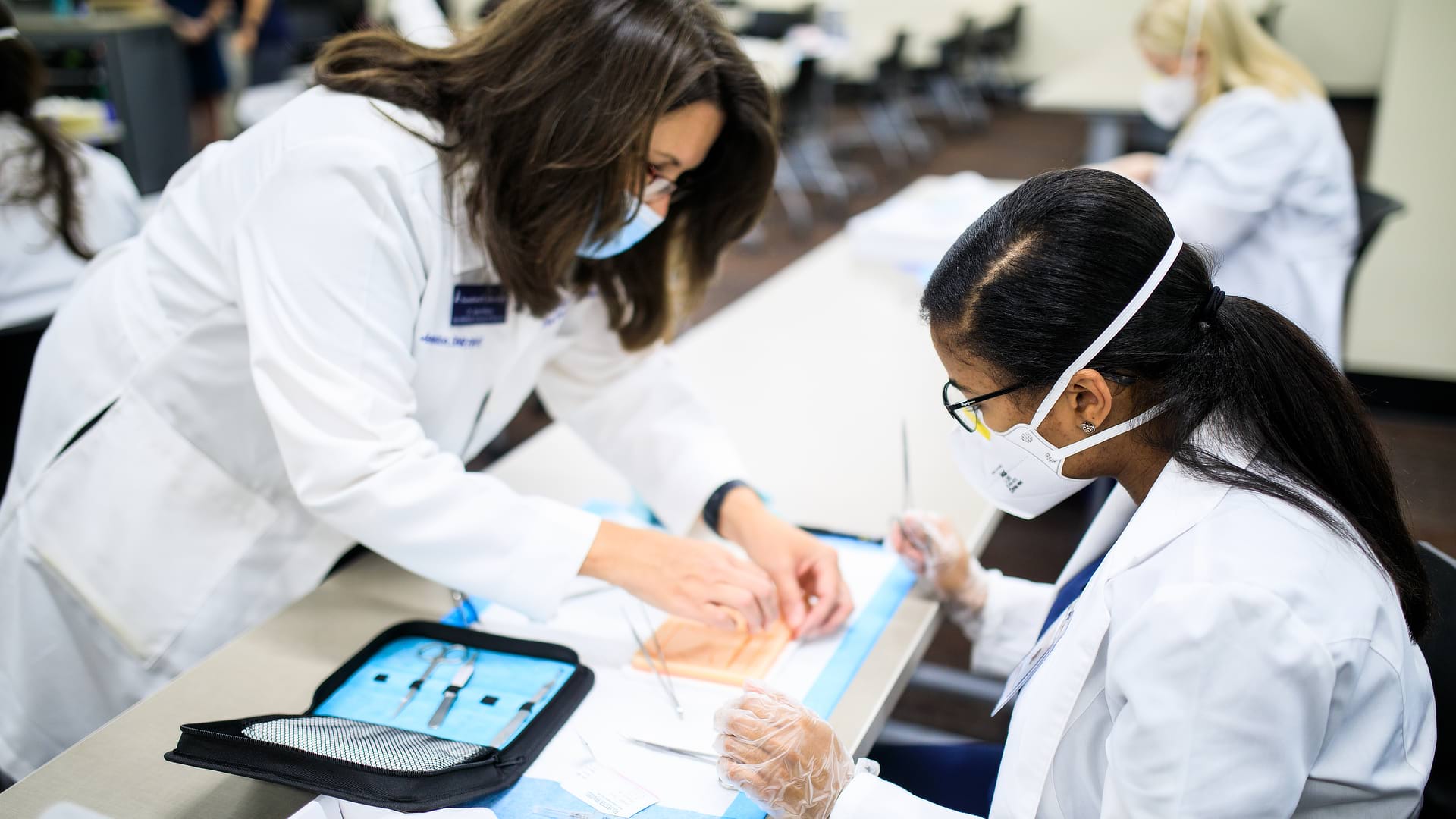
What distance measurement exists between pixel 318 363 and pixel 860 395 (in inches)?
41.6

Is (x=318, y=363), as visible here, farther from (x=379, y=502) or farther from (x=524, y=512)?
(x=524, y=512)

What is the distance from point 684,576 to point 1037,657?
361 millimetres

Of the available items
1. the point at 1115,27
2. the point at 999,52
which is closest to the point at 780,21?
the point at 999,52

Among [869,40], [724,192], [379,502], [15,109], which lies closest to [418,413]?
[379,502]

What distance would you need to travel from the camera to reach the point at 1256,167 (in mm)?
2453

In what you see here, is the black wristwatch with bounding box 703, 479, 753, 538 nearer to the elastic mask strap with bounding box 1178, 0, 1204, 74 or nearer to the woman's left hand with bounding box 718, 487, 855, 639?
the woman's left hand with bounding box 718, 487, 855, 639

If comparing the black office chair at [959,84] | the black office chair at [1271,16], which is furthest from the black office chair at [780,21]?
the black office chair at [1271,16]

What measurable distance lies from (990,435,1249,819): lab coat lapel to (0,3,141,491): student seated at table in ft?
5.28

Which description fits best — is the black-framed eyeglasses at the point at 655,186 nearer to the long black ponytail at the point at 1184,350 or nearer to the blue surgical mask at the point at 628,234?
the blue surgical mask at the point at 628,234

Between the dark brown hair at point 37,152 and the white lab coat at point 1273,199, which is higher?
the dark brown hair at point 37,152

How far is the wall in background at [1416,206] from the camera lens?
313cm

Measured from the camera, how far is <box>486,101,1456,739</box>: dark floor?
87.0 inches

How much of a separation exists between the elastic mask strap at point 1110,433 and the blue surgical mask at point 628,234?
1.80 feet

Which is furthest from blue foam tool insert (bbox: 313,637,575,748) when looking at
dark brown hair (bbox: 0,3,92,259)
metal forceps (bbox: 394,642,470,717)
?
dark brown hair (bbox: 0,3,92,259)
